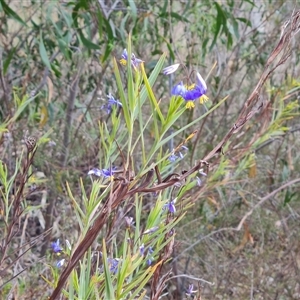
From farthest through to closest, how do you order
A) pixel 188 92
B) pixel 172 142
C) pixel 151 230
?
pixel 172 142, pixel 151 230, pixel 188 92

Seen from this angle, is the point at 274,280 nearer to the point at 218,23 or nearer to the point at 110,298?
the point at 218,23

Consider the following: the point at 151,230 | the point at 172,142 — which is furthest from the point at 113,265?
the point at 172,142

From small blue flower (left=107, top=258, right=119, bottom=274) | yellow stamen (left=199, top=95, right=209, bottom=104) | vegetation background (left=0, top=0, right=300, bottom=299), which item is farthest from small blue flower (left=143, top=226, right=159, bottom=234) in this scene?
vegetation background (left=0, top=0, right=300, bottom=299)

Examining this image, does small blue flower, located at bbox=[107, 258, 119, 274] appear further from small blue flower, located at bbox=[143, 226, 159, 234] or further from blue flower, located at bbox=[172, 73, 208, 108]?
blue flower, located at bbox=[172, 73, 208, 108]

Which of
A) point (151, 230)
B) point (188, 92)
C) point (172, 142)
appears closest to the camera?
point (188, 92)

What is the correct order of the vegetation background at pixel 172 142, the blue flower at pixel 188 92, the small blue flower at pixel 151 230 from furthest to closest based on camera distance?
the vegetation background at pixel 172 142 → the small blue flower at pixel 151 230 → the blue flower at pixel 188 92

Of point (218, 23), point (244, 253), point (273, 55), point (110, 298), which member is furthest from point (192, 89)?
point (244, 253)

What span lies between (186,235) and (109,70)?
114 centimetres

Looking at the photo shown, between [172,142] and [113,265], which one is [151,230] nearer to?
[113,265]

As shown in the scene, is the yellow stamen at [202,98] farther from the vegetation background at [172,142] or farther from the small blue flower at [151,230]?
the vegetation background at [172,142]

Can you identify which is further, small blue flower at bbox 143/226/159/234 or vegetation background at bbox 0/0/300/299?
vegetation background at bbox 0/0/300/299

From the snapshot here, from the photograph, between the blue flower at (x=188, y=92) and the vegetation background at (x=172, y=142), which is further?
the vegetation background at (x=172, y=142)

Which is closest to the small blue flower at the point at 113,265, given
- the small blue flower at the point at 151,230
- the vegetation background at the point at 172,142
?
the small blue flower at the point at 151,230

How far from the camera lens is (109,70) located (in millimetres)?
3729
